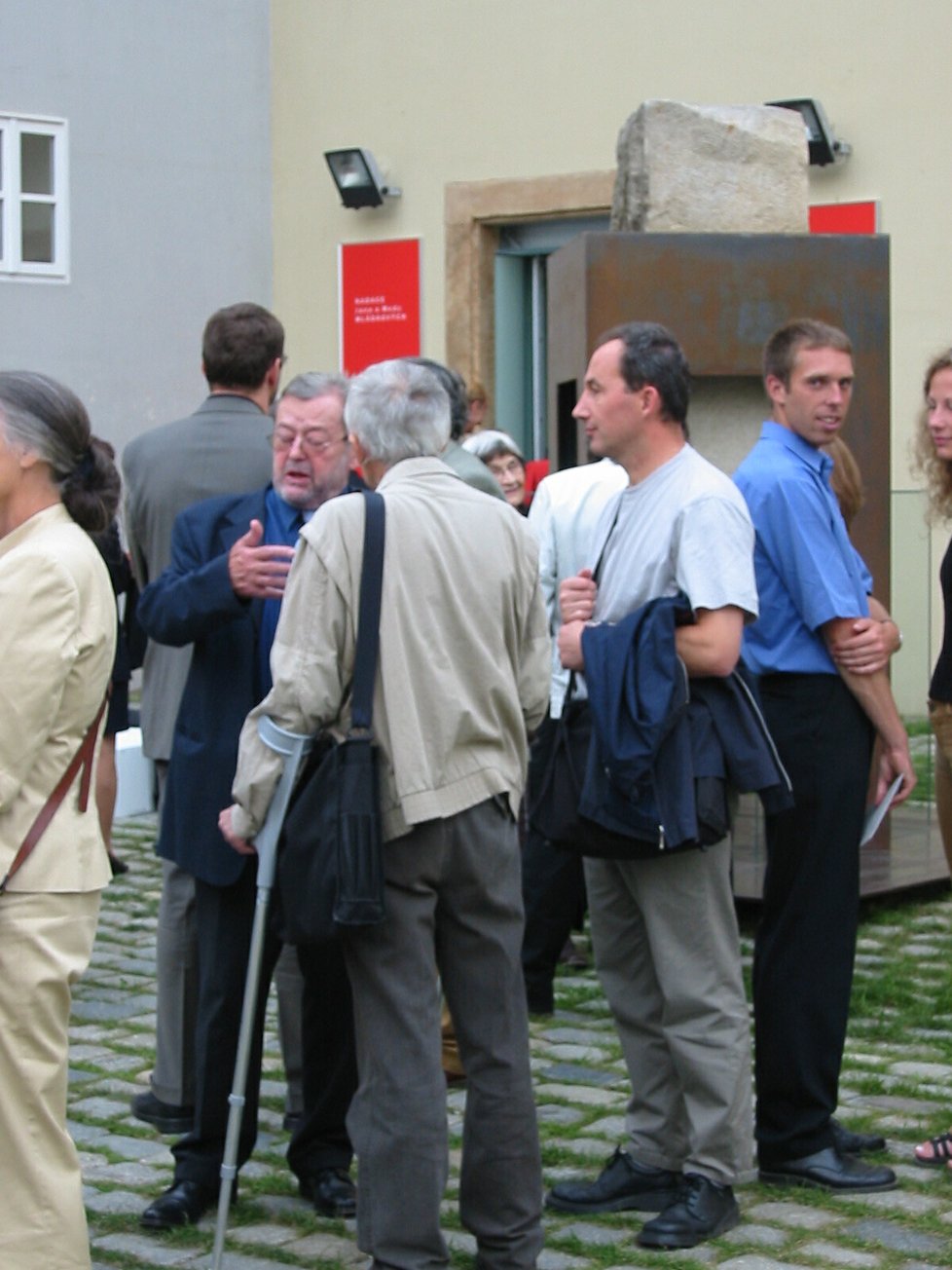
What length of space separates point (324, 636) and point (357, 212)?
12.8 meters

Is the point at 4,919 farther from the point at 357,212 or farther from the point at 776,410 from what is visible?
the point at 357,212

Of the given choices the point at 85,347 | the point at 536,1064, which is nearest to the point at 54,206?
the point at 85,347

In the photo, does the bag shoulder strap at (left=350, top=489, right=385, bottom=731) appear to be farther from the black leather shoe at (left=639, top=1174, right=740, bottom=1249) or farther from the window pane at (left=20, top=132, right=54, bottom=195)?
the window pane at (left=20, top=132, right=54, bottom=195)

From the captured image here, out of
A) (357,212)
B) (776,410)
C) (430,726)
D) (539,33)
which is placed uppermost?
(539,33)

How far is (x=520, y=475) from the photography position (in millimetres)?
8453

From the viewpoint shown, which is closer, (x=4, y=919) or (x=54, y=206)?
(x=4, y=919)

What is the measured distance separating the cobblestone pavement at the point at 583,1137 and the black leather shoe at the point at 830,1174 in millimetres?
39

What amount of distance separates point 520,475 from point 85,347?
887cm

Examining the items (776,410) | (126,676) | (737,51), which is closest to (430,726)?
(776,410)

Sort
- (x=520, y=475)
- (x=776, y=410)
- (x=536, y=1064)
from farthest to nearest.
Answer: (x=520, y=475) < (x=536, y=1064) < (x=776, y=410)

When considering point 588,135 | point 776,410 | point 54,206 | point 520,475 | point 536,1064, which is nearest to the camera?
point 776,410

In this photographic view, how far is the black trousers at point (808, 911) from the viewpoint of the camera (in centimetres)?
501

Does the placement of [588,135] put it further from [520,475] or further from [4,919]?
[4,919]

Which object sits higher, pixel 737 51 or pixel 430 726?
pixel 737 51
